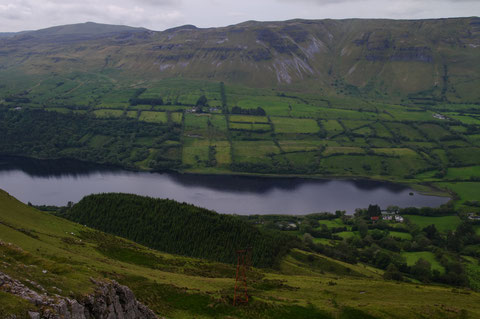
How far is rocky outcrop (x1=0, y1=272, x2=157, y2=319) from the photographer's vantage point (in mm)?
21375

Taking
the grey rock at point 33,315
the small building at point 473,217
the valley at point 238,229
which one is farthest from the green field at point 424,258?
the grey rock at point 33,315

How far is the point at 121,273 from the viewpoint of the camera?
146ft

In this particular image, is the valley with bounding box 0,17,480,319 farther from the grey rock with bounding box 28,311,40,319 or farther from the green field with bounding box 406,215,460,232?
the green field with bounding box 406,215,460,232

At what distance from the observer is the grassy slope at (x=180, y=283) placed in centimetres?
3070

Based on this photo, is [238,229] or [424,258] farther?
[424,258]

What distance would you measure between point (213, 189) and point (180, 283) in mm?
103338

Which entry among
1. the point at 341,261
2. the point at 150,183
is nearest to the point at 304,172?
the point at 150,183

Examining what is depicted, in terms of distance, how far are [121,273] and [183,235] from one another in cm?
4303

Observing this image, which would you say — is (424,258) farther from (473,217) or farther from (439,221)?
(473,217)

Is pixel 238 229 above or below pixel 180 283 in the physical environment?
below

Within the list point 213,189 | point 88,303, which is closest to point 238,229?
point 88,303

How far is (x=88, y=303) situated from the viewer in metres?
25.2

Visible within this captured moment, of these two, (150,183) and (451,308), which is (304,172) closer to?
(150,183)

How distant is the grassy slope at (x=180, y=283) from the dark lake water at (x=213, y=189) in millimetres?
65689
